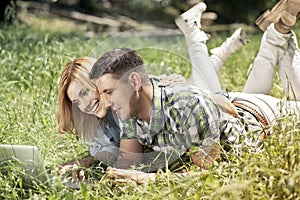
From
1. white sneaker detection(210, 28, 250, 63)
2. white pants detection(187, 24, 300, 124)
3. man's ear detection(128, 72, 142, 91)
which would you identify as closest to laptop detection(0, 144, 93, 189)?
man's ear detection(128, 72, 142, 91)

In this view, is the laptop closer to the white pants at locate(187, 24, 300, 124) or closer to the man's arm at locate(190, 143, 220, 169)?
the man's arm at locate(190, 143, 220, 169)

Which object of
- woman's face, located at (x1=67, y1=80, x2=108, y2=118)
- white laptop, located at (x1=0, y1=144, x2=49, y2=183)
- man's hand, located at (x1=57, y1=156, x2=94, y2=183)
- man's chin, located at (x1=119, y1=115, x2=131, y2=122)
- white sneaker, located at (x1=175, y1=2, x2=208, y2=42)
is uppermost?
white sneaker, located at (x1=175, y1=2, x2=208, y2=42)

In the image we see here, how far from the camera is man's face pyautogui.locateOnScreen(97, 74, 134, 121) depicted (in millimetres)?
2291

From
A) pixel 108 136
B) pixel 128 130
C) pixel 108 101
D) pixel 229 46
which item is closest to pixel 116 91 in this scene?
pixel 108 101

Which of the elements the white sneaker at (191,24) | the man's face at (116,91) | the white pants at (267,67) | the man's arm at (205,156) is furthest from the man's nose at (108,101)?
the white sneaker at (191,24)

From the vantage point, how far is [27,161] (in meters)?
2.31

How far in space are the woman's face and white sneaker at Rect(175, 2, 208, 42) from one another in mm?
1064

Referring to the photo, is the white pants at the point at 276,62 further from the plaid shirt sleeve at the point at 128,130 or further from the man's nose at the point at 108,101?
the man's nose at the point at 108,101

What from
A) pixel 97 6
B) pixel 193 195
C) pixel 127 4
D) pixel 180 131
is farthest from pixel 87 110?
pixel 127 4

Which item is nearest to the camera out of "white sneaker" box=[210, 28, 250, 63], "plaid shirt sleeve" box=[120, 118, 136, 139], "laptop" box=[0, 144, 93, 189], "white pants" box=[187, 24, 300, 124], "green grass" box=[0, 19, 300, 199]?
"green grass" box=[0, 19, 300, 199]

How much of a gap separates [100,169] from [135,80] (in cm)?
42

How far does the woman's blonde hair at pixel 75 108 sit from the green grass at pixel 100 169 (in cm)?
7

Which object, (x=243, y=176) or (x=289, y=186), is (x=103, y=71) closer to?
(x=243, y=176)

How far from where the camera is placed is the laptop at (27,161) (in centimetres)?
227
